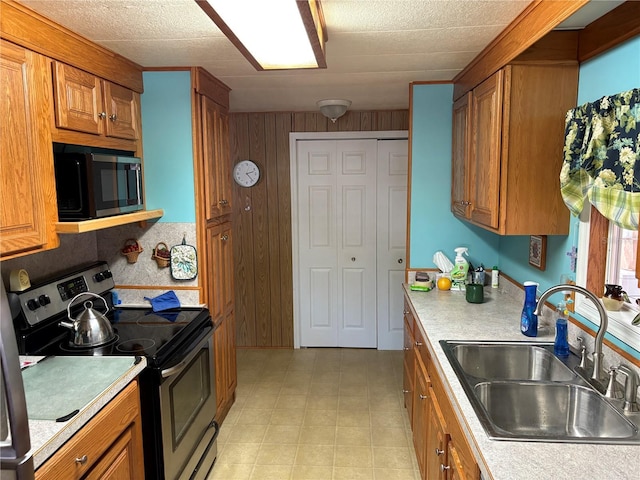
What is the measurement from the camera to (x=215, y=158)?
2.94 m

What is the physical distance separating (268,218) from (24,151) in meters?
2.72

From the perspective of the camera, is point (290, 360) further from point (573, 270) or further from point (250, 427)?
point (573, 270)

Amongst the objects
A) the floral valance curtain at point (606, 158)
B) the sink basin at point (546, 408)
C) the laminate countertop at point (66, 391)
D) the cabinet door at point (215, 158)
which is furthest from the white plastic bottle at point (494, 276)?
the laminate countertop at point (66, 391)

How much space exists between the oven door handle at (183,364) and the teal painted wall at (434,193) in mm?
1525

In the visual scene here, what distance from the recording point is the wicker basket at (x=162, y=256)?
2.74 metres

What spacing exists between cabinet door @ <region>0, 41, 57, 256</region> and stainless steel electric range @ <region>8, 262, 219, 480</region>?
45 centimetres

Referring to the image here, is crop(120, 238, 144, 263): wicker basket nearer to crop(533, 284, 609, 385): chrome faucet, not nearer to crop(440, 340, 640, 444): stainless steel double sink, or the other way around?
crop(440, 340, 640, 444): stainless steel double sink

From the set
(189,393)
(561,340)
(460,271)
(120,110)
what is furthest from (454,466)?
(120,110)

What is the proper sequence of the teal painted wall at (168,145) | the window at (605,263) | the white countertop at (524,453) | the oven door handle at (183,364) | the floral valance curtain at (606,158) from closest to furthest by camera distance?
the white countertop at (524,453), the floral valance curtain at (606,158), the window at (605,263), the oven door handle at (183,364), the teal painted wall at (168,145)

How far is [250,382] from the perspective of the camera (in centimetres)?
384

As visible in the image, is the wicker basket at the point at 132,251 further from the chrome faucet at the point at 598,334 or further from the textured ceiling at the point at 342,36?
the chrome faucet at the point at 598,334

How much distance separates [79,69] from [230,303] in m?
1.79

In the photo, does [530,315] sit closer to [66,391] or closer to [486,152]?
[486,152]

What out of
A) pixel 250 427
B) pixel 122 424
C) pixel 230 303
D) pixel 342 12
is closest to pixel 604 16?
pixel 342 12
